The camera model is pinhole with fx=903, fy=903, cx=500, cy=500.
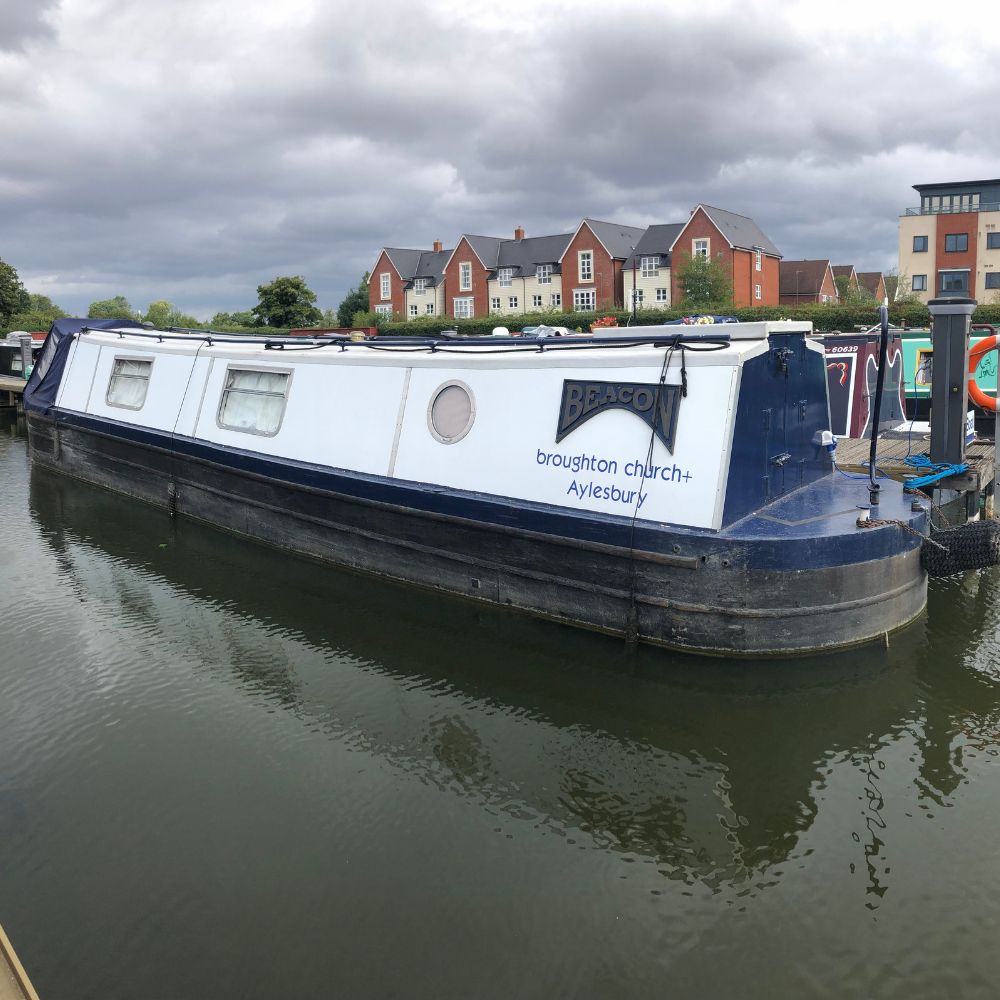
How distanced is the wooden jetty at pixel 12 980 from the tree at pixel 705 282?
42968 mm

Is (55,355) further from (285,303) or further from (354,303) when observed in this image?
(354,303)

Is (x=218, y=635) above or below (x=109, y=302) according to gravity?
below

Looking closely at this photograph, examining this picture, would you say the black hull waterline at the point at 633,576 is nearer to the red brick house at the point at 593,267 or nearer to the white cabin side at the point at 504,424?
the white cabin side at the point at 504,424

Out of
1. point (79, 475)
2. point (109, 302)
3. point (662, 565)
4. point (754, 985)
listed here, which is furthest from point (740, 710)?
point (109, 302)

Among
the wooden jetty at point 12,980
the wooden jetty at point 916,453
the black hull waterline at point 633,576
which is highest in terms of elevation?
the wooden jetty at point 916,453

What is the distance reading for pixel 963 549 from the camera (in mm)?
7926

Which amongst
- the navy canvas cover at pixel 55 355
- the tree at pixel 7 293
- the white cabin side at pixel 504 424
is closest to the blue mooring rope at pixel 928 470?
the white cabin side at pixel 504 424

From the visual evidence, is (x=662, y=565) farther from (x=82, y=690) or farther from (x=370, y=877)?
(x=82, y=690)

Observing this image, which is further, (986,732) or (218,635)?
(218,635)

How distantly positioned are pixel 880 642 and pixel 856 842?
291cm

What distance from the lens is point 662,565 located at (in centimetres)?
732

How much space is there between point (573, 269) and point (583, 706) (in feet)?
154

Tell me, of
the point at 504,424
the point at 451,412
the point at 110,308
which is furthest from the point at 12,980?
the point at 110,308

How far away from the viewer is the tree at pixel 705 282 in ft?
143
